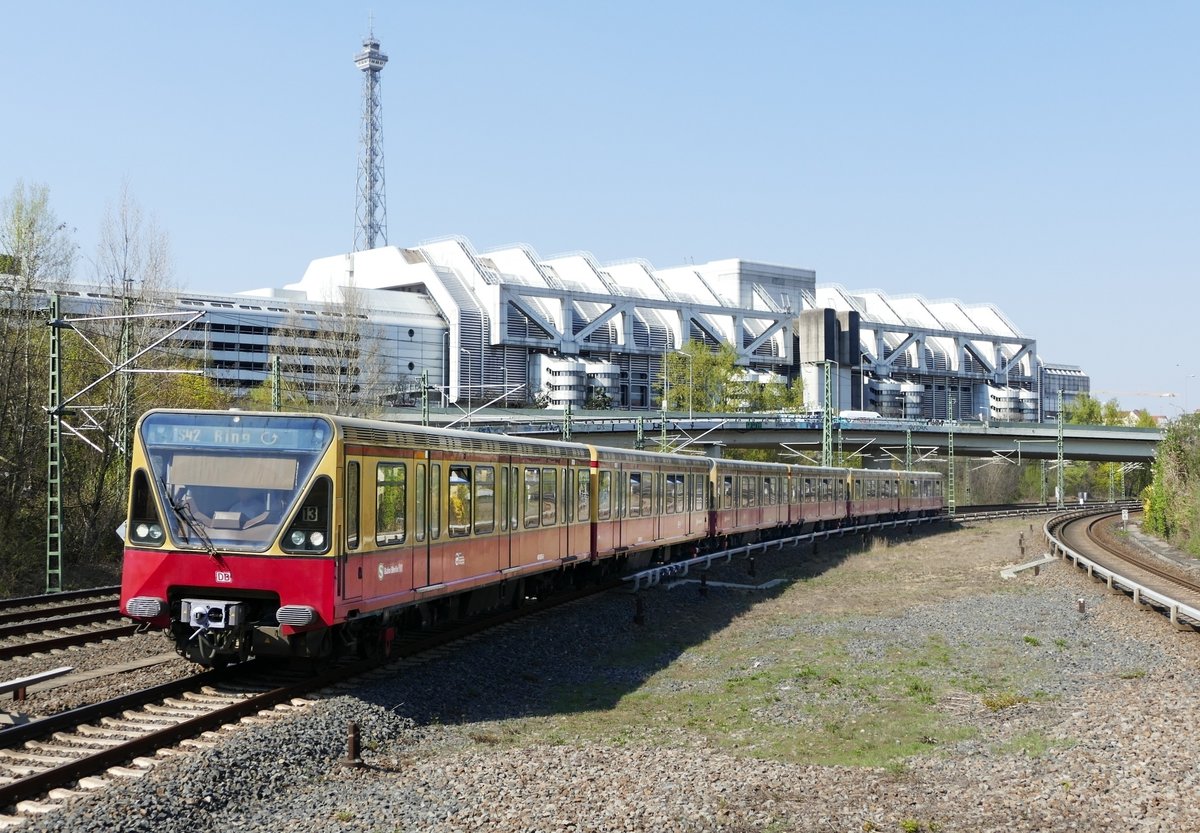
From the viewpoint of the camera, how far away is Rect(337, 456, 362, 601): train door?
1355cm

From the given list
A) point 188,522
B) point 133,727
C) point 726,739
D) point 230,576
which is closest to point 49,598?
point 188,522

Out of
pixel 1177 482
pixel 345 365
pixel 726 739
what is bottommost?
pixel 726 739

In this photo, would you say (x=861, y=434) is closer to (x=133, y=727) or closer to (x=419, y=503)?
(x=419, y=503)

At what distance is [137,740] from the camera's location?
10664 mm

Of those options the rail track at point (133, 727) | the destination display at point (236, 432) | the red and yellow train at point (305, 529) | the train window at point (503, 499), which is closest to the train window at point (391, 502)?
the red and yellow train at point (305, 529)

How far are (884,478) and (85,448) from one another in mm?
37102

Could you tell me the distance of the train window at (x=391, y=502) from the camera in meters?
14.5

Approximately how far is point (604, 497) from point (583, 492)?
1.31m

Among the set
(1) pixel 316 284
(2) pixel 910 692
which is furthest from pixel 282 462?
(1) pixel 316 284

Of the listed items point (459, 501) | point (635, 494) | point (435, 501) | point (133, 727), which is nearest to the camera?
point (133, 727)

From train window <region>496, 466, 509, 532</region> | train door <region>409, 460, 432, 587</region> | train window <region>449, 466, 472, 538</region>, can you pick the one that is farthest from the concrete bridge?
train door <region>409, 460, 432, 587</region>

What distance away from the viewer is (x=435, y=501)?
53.3 ft

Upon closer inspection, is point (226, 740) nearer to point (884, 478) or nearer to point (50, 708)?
point (50, 708)

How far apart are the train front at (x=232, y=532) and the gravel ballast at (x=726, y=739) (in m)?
1.16
